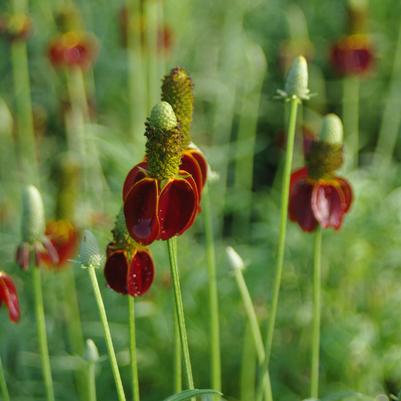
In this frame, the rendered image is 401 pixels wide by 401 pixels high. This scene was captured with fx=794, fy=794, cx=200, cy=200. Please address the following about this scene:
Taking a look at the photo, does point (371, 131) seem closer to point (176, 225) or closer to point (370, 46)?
point (370, 46)

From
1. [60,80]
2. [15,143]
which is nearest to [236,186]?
[15,143]

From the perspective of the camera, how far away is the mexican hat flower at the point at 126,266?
119cm

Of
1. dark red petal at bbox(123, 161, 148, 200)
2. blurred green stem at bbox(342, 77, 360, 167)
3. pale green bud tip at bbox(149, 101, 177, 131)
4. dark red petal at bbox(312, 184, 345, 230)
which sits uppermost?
pale green bud tip at bbox(149, 101, 177, 131)

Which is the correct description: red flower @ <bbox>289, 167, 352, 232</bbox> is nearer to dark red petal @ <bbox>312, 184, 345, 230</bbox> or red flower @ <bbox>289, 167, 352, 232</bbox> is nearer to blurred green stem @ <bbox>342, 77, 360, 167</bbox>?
dark red petal @ <bbox>312, 184, 345, 230</bbox>

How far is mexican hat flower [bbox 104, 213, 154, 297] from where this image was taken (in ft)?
3.90

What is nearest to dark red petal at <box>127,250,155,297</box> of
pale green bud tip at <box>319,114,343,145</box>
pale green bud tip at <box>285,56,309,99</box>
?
pale green bud tip at <box>285,56,309,99</box>

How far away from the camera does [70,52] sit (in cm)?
278

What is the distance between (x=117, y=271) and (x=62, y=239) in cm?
92

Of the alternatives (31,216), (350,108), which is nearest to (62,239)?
(31,216)

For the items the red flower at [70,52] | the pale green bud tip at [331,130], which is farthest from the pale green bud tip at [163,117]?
the red flower at [70,52]

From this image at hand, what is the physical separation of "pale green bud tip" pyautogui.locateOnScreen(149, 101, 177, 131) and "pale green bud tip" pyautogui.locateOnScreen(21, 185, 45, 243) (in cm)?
36

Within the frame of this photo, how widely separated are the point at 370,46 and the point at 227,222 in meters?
0.87

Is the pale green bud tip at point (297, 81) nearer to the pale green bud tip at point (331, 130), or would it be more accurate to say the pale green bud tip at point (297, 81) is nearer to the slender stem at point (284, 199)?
the slender stem at point (284, 199)

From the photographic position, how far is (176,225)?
1.08 meters
